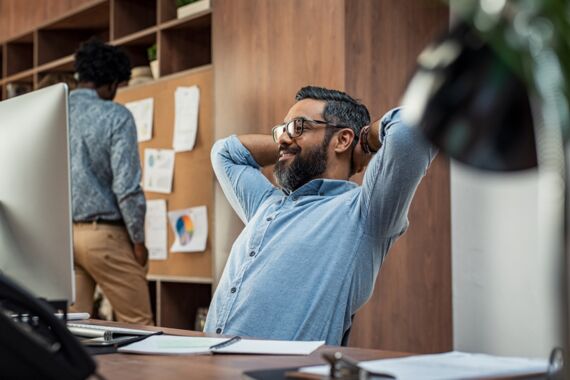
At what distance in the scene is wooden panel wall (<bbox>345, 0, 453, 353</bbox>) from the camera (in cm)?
309

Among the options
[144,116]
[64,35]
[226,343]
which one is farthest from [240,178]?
[64,35]

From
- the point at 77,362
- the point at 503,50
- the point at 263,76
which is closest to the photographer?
the point at 503,50

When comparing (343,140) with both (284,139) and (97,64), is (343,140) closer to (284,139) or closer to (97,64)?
(284,139)

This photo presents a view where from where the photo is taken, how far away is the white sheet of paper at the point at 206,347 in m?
1.36

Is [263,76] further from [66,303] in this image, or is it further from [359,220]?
[66,303]

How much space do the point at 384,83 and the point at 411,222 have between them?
1.66ft

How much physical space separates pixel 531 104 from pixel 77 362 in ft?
1.73

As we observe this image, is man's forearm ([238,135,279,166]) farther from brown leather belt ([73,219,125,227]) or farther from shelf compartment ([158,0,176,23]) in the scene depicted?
shelf compartment ([158,0,176,23])

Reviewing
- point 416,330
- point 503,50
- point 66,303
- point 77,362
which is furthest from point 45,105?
point 416,330

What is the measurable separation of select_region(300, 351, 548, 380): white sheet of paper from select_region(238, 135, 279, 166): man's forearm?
1.53 m

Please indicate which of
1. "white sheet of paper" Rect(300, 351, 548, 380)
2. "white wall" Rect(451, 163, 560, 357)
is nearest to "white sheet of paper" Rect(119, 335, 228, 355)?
"white sheet of paper" Rect(300, 351, 548, 380)

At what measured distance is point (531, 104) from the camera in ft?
2.19

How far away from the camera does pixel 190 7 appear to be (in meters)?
3.89

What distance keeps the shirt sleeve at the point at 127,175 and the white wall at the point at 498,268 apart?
1234 millimetres
